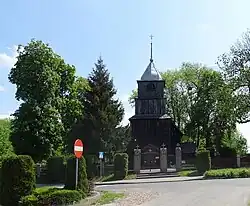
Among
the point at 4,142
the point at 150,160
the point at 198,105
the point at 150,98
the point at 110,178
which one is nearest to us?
the point at 110,178

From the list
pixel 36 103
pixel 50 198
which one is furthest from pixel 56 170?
pixel 50 198

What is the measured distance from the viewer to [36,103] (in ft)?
141

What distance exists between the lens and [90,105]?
170 ft

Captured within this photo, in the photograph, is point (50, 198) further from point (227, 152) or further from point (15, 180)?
point (227, 152)

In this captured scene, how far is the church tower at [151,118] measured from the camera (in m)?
60.4

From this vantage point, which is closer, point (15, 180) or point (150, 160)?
point (15, 180)

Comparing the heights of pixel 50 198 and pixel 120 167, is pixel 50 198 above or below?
below

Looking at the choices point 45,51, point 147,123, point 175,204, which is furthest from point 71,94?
point 175,204

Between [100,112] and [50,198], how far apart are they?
32.4 meters

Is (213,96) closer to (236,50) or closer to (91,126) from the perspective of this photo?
(236,50)

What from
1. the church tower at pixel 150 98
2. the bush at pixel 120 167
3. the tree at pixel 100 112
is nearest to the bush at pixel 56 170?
the bush at pixel 120 167

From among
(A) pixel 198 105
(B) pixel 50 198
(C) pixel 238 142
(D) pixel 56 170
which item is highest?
(A) pixel 198 105

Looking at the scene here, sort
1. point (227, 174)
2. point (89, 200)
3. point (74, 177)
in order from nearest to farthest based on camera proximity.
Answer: point (89, 200) → point (74, 177) → point (227, 174)

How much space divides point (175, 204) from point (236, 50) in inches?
→ 1495
